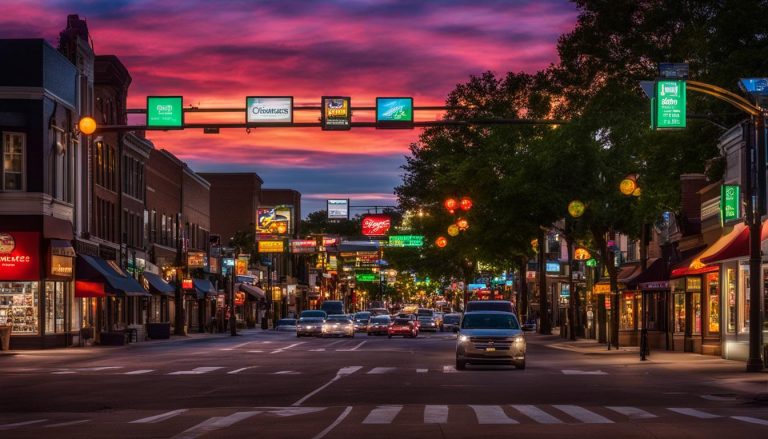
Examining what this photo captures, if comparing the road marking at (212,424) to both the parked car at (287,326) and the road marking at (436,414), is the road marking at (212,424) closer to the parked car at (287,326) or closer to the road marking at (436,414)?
the road marking at (436,414)

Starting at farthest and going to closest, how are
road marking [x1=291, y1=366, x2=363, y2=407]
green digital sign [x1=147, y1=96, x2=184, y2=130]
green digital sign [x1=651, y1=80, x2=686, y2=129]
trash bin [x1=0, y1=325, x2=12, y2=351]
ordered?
trash bin [x1=0, y1=325, x2=12, y2=351], green digital sign [x1=147, y1=96, x2=184, y2=130], green digital sign [x1=651, y1=80, x2=686, y2=129], road marking [x1=291, y1=366, x2=363, y2=407]

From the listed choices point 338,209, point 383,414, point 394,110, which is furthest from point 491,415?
point 338,209

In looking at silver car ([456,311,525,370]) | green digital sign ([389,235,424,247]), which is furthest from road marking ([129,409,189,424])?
green digital sign ([389,235,424,247])

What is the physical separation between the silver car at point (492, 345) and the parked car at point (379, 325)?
46.4 m

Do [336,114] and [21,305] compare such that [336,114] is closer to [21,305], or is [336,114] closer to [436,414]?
[21,305]

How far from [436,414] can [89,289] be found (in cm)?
4191

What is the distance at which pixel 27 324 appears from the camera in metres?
54.5

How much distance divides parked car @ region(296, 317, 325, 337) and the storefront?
77.0 ft

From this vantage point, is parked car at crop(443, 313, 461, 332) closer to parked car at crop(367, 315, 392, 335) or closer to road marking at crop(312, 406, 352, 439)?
parked car at crop(367, 315, 392, 335)

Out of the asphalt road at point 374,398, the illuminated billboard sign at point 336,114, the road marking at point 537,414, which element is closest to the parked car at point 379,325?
the asphalt road at point 374,398

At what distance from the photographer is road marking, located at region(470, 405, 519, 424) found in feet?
64.1

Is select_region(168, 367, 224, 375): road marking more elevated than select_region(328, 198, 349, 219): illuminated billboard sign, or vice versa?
select_region(328, 198, 349, 219): illuminated billboard sign

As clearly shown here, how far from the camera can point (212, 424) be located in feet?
62.5

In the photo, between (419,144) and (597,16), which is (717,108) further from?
(419,144)
